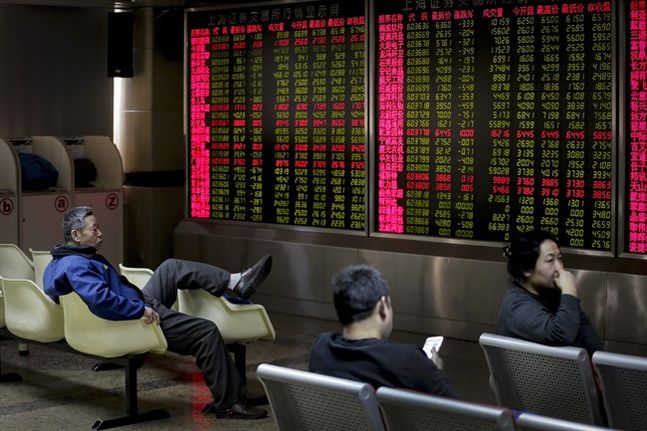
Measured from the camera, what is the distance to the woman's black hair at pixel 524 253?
466 cm

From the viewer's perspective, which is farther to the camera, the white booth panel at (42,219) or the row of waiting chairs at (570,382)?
the white booth panel at (42,219)

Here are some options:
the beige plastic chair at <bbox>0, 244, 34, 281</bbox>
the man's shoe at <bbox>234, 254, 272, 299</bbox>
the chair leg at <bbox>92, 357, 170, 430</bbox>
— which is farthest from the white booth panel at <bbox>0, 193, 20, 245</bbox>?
the chair leg at <bbox>92, 357, 170, 430</bbox>

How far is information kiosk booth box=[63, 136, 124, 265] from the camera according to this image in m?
Answer: 9.83

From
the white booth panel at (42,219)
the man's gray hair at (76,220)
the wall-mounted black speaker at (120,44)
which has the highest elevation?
the wall-mounted black speaker at (120,44)

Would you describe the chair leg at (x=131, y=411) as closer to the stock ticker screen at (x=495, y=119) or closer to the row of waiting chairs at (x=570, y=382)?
the row of waiting chairs at (x=570, y=382)

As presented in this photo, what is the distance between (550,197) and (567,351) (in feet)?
13.3

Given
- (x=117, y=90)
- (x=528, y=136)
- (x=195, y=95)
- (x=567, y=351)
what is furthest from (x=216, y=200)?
(x=567, y=351)

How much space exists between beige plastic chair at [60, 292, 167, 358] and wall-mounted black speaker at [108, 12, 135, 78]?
4.80 meters

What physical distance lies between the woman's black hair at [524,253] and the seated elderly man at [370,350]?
1186mm

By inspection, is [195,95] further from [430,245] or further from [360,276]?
[360,276]

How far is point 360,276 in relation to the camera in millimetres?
3568

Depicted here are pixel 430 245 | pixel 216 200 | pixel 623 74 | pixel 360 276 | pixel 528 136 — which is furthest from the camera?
A: pixel 216 200

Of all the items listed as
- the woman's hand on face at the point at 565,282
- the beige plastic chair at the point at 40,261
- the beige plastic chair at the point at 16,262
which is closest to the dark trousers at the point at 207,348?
the beige plastic chair at the point at 40,261

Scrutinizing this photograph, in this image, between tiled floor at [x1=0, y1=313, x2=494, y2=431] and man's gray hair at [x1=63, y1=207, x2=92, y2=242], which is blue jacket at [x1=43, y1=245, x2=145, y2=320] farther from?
tiled floor at [x1=0, y1=313, x2=494, y2=431]
